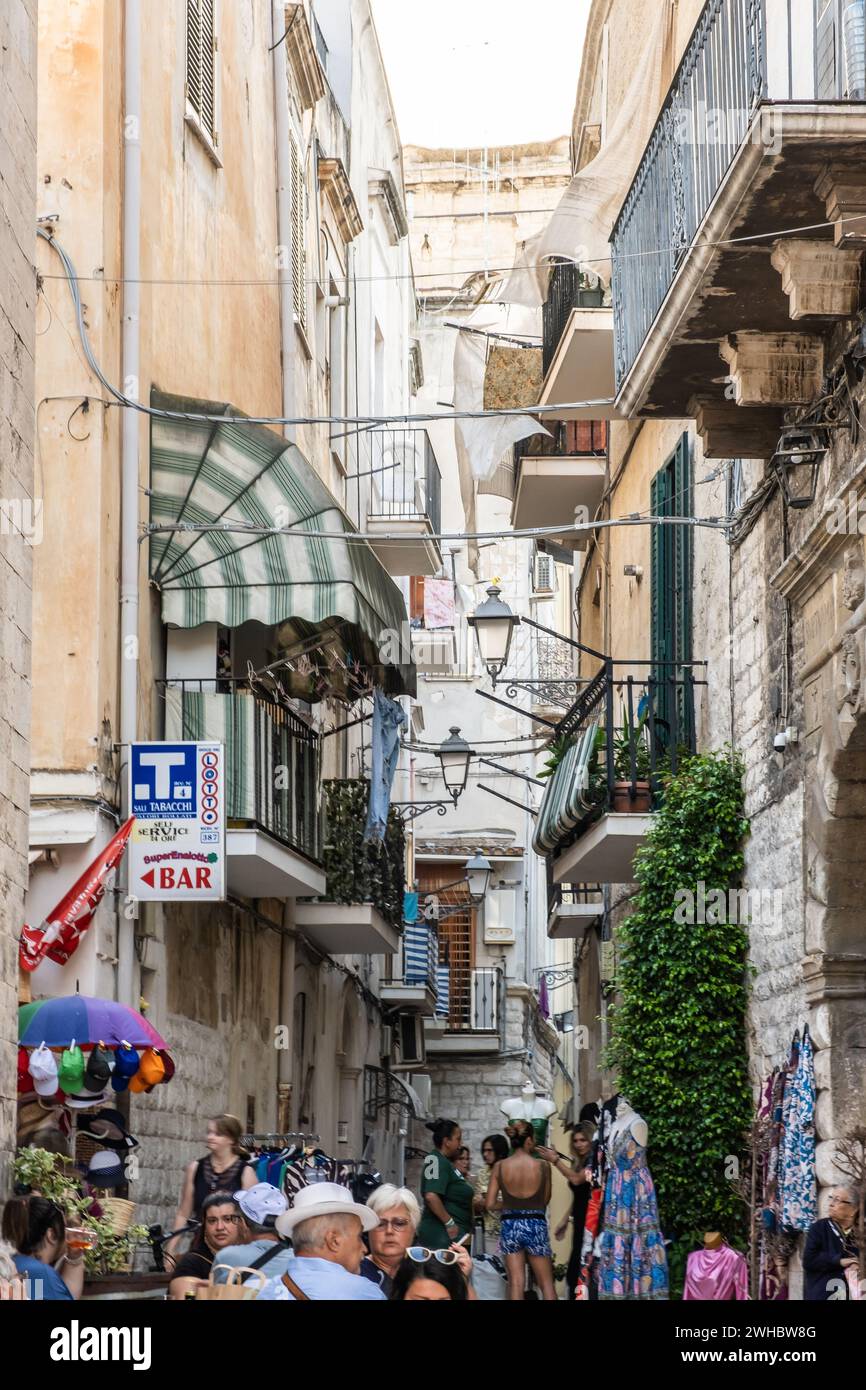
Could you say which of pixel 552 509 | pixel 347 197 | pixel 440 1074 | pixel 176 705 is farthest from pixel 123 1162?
pixel 440 1074

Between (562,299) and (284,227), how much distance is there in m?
2.82

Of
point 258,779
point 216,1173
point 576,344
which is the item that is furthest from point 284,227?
point 216,1173

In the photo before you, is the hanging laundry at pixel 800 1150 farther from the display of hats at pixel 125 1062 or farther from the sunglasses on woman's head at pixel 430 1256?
the sunglasses on woman's head at pixel 430 1256

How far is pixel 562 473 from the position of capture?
1980 centimetres

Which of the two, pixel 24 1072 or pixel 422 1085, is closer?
pixel 24 1072

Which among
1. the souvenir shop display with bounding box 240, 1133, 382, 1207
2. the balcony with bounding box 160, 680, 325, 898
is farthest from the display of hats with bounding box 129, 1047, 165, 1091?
the balcony with bounding box 160, 680, 325, 898

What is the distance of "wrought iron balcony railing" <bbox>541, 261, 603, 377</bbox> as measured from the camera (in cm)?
1661

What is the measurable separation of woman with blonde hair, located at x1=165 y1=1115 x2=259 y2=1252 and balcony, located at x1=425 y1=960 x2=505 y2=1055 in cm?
2523

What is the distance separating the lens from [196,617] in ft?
45.8

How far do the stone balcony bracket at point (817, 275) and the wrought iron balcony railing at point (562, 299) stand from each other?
687cm

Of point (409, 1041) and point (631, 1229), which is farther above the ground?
point (409, 1041)

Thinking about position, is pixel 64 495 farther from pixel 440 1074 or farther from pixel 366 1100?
pixel 440 1074

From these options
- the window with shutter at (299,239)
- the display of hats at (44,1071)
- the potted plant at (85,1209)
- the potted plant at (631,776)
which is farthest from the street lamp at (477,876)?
the display of hats at (44,1071)

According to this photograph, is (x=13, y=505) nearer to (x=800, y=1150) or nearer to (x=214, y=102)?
(x=800, y=1150)
